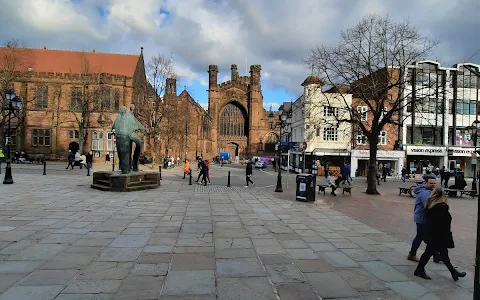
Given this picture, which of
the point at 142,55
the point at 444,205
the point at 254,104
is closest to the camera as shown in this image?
the point at 444,205

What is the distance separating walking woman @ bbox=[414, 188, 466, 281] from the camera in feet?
16.5

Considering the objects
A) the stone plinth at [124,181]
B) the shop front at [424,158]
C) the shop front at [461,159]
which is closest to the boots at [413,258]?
the stone plinth at [124,181]

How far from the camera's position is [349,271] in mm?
5301

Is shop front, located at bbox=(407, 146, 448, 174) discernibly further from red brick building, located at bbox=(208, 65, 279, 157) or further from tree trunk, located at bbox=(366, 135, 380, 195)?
red brick building, located at bbox=(208, 65, 279, 157)

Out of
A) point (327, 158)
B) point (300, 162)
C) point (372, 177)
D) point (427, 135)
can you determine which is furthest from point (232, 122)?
point (372, 177)

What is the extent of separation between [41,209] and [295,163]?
103ft

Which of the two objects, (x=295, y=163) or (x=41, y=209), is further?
(x=295, y=163)

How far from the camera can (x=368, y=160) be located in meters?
33.0

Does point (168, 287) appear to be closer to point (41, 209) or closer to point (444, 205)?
point (444, 205)

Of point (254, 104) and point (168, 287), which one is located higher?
point (254, 104)

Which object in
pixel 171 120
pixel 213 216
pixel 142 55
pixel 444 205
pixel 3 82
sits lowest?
pixel 213 216

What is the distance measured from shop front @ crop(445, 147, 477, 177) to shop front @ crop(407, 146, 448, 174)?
802 millimetres

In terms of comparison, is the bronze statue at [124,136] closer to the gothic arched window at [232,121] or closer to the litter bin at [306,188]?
the litter bin at [306,188]

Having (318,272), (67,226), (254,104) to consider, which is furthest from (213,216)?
(254,104)
